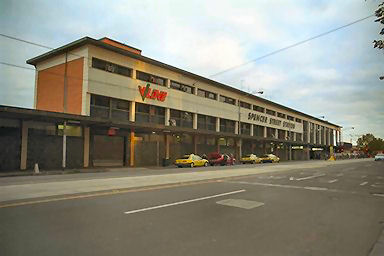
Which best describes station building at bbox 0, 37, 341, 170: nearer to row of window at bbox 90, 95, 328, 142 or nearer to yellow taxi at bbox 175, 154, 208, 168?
row of window at bbox 90, 95, 328, 142

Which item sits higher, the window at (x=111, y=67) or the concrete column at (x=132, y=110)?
the window at (x=111, y=67)

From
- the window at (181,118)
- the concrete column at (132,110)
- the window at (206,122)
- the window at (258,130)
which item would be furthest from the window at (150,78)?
the window at (258,130)

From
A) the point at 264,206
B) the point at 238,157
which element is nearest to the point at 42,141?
the point at 264,206

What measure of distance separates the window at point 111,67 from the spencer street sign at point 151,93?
7.14ft

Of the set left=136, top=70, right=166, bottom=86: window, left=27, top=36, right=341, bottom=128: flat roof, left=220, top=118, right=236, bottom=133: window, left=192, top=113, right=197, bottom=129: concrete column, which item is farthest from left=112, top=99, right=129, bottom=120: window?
left=220, top=118, right=236, bottom=133: window

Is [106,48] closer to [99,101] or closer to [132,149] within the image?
[99,101]

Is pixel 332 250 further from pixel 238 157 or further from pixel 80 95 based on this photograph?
pixel 238 157

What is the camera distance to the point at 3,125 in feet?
77.0

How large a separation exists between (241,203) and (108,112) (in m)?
24.5

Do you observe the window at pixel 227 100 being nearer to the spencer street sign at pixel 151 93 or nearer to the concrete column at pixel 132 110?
the spencer street sign at pixel 151 93

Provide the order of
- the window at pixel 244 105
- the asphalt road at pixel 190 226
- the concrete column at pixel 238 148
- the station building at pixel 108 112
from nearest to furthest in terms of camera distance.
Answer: the asphalt road at pixel 190 226 < the station building at pixel 108 112 < the concrete column at pixel 238 148 < the window at pixel 244 105

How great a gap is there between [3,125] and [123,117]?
12063 millimetres

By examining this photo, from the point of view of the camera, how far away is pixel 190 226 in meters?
6.68

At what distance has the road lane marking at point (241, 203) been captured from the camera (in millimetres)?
9164
